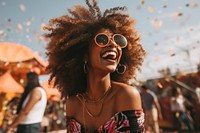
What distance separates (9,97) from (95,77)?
813 centimetres

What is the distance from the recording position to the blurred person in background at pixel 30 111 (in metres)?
3.53

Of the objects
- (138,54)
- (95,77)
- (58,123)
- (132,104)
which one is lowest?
(58,123)

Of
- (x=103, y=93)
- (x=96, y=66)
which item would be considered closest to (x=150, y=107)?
(x=103, y=93)

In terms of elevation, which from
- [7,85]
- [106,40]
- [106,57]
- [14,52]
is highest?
[14,52]

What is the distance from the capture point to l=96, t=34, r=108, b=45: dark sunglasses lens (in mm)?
1890

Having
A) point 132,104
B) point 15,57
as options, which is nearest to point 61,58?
point 132,104

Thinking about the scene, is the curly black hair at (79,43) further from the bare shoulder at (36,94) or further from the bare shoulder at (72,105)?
the bare shoulder at (36,94)

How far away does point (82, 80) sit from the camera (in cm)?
235

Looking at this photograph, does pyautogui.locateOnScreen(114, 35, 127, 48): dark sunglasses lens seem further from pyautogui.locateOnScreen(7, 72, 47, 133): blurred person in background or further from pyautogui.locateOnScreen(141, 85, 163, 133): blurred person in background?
pyautogui.locateOnScreen(141, 85, 163, 133): blurred person in background

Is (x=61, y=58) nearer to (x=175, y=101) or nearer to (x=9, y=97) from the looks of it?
(x=175, y=101)

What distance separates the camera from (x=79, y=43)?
2.21 metres

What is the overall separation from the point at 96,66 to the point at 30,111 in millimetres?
2068

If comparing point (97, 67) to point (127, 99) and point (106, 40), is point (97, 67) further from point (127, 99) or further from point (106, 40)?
point (127, 99)

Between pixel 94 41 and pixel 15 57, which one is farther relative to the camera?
pixel 15 57
